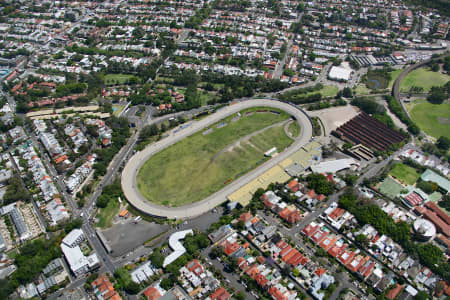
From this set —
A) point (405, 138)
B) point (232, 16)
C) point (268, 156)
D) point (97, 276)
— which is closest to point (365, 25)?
point (232, 16)

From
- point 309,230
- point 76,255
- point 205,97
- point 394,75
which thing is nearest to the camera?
point 76,255

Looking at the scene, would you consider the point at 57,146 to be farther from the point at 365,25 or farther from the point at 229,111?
the point at 365,25

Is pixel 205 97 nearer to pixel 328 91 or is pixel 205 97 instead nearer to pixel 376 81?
pixel 328 91

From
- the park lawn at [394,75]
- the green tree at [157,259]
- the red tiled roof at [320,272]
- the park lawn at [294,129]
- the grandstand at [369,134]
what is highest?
the park lawn at [394,75]

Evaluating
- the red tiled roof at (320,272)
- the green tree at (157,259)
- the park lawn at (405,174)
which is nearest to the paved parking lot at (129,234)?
the green tree at (157,259)

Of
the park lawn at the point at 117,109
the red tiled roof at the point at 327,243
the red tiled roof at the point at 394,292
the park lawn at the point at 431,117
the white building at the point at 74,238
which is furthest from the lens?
the park lawn at the point at 117,109

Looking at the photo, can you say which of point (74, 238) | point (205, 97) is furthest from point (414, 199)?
point (74, 238)

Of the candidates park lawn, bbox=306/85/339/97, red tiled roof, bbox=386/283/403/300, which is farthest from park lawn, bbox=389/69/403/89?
red tiled roof, bbox=386/283/403/300

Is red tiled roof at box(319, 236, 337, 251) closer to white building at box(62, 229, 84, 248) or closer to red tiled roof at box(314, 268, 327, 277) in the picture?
red tiled roof at box(314, 268, 327, 277)

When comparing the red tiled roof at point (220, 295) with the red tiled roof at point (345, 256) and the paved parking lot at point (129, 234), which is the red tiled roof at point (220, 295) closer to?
the paved parking lot at point (129, 234)
